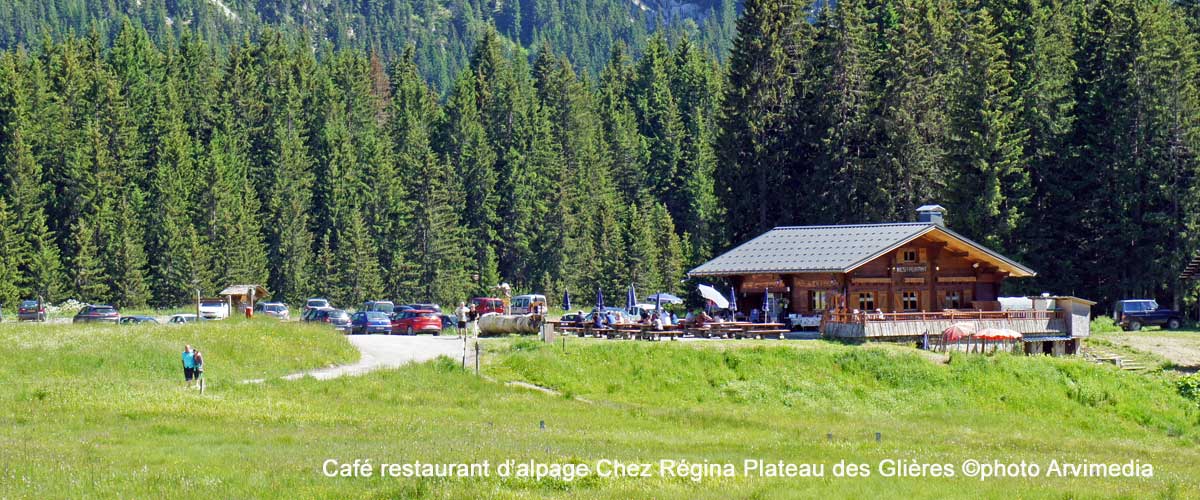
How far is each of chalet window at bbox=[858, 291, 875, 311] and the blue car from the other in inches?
886

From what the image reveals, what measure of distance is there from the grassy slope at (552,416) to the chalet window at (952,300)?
9.97 m

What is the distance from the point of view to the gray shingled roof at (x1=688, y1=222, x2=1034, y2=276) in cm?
5831

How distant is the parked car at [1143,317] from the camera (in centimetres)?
6719

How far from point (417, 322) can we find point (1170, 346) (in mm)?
34378

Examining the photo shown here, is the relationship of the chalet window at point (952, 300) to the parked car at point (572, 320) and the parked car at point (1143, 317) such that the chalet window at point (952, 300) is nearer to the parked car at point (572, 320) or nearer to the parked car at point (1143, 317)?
the parked car at point (1143, 317)

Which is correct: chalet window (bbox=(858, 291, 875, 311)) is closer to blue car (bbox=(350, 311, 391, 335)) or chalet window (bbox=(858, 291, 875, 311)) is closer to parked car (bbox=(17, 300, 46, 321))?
blue car (bbox=(350, 311, 391, 335))

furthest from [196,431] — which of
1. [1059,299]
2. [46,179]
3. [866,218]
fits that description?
[46,179]

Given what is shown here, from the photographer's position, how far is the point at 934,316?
56.9 m

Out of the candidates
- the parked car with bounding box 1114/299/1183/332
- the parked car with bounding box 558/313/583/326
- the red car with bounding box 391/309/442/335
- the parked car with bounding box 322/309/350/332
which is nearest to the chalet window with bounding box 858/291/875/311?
the parked car with bounding box 558/313/583/326

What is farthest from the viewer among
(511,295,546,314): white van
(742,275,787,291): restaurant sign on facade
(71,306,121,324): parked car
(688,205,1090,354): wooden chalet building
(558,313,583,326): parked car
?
(511,295,546,314): white van

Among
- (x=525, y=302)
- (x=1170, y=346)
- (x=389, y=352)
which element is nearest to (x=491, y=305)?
(x=525, y=302)

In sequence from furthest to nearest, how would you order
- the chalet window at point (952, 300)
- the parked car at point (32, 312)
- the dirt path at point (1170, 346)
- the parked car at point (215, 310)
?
the parked car at point (32, 312) → the parked car at point (215, 310) → the chalet window at point (952, 300) → the dirt path at point (1170, 346)

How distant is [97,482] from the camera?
2370 cm

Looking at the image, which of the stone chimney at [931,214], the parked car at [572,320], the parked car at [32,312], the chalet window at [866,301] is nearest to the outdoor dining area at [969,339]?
the chalet window at [866,301]
